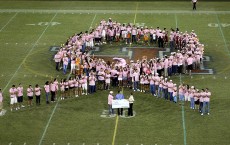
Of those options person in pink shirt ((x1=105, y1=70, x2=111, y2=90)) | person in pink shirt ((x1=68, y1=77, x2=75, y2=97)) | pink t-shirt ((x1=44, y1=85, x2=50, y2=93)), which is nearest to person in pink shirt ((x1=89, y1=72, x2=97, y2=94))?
person in pink shirt ((x1=105, y1=70, x2=111, y2=90))

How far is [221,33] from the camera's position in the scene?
150 ft

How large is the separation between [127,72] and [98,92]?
1860 millimetres

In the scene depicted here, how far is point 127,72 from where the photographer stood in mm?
34438

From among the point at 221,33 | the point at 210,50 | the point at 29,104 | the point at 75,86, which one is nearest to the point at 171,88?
the point at 75,86

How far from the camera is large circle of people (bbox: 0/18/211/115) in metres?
32.2

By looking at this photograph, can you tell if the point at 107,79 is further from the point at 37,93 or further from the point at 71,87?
the point at 37,93

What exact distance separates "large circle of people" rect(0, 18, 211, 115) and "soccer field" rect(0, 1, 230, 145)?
56 cm

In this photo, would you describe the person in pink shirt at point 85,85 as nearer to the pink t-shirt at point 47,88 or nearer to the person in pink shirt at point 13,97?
the pink t-shirt at point 47,88

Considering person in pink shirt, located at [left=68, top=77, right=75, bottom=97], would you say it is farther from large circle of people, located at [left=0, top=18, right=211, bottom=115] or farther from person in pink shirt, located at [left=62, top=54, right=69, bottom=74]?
person in pink shirt, located at [left=62, top=54, right=69, bottom=74]

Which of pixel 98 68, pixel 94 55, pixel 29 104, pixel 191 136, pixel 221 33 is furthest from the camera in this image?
pixel 221 33

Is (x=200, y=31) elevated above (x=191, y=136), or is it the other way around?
(x=200, y=31)

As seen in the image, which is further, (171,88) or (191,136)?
(171,88)

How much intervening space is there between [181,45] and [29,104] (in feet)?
40.6

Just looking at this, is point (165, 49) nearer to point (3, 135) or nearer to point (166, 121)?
point (166, 121)
